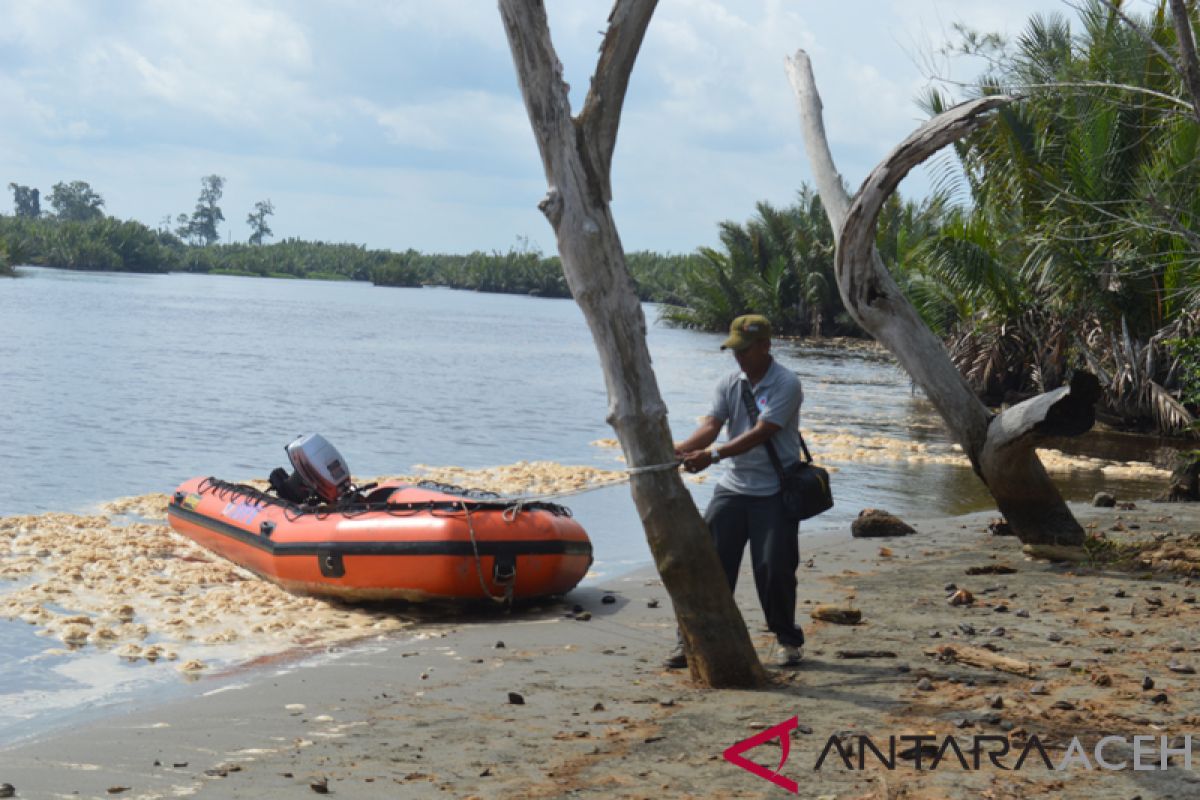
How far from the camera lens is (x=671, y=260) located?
95375 mm

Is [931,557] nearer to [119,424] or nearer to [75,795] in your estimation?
[75,795]

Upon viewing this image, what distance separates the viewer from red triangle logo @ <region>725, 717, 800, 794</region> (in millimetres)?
4340

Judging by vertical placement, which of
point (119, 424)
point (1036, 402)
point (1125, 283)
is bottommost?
point (119, 424)

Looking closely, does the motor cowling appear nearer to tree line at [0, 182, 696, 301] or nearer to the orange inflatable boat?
the orange inflatable boat

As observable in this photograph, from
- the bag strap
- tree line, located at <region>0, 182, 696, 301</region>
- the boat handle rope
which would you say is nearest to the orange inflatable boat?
the boat handle rope

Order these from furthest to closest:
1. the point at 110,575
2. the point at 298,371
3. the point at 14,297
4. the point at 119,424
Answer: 1. the point at 14,297
2. the point at 298,371
3. the point at 119,424
4. the point at 110,575

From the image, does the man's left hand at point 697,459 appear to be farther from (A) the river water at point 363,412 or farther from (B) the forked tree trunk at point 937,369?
(B) the forked tree trunk at point 937,369

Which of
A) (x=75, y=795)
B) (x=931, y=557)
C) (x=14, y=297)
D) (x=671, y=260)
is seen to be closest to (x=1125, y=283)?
(x=931, y=557)

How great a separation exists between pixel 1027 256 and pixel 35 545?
57.6ft

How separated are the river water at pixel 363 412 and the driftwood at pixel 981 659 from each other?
4.64 m

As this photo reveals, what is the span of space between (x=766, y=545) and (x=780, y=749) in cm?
154

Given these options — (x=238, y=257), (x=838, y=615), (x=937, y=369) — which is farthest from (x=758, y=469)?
(x=238, y=257)

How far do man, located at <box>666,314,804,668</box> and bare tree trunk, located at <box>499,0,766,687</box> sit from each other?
29 centimetres

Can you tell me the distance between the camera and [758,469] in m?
6.12
